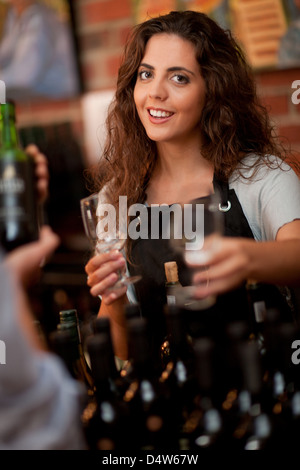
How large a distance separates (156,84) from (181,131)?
0.14m

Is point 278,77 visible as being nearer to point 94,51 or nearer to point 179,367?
point 94,51

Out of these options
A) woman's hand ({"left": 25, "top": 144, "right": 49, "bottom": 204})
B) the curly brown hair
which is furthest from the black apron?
woman's hand ({"left": 25, "top": 144, "right": 49, "bottom": 204})

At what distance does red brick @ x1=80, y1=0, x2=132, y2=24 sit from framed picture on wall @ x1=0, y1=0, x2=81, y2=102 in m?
0.08

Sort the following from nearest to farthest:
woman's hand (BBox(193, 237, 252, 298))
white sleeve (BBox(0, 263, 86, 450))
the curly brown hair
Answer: white sleeve (BBox(0, 263, 86, 450)) < woman's hand (BBox(193, 237, 252, 298)) < the curly brown hair

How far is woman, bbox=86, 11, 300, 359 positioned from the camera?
1.46 metres

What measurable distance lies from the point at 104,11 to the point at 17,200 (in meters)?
2.20

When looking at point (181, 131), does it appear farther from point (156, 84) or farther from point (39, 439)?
point (39, 439)

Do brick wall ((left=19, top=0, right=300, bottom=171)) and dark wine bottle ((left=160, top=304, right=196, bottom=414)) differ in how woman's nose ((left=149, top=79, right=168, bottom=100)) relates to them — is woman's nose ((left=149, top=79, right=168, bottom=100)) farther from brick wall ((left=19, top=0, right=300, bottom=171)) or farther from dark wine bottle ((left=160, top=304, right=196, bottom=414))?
brick wall ((left=19, top=0, right=300, bottom=171))

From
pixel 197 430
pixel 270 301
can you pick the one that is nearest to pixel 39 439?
pixel 197 430

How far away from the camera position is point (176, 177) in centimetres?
164

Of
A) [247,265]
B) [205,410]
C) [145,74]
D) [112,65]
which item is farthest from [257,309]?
[112,65]

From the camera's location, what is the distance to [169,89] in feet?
4.97

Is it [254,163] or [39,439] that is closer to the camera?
[39,439]

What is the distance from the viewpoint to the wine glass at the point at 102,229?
1.13 meters
